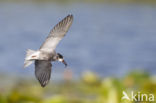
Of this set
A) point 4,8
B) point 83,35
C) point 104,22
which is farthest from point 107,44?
point 4,8

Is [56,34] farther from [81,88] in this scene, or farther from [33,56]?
[81,88]

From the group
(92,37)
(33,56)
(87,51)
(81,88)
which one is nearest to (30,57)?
(33,56)

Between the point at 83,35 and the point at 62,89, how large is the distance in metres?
7.55

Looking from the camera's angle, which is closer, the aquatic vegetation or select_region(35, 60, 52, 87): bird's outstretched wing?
select_region(35, 60, 52, 87): bird's outstretched wing

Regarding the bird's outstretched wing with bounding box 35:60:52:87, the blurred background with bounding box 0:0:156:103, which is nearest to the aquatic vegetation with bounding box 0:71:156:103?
the blurred background with bounding box 0:0:156:103

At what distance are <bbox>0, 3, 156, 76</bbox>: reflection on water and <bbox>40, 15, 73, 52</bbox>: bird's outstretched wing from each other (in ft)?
18.4

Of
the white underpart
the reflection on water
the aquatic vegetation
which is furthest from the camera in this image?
the reflection on water

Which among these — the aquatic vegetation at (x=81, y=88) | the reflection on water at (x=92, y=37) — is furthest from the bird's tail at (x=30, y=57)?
the reflection on water at (x=92, y=37)

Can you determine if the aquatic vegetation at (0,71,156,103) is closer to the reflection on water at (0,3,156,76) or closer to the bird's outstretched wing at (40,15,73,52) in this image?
the reflection on water at (0,3,156,76)

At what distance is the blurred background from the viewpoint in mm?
5004

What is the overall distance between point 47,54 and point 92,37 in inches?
493

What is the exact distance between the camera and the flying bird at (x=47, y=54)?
1091mm

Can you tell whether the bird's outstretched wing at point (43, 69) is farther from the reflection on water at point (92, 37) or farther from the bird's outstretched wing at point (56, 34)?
the reflection on water at point (92, 37)

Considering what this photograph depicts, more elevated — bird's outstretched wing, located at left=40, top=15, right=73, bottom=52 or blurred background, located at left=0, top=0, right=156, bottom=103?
blurred background, located at left=0, top=0, right=156, bottom=103
